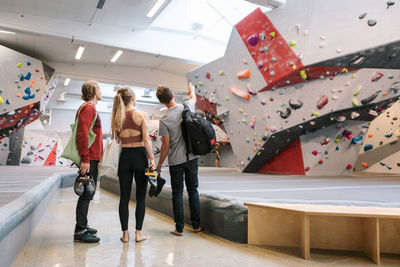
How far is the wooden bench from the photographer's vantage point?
2.07 meters

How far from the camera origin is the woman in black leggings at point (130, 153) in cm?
261

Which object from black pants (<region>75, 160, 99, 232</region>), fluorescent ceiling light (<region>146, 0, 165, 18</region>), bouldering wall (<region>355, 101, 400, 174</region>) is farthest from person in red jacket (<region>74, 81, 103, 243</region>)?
bouldering wall (<region>355, 101, 400, 174</region>)

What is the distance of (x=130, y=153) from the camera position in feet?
8.63

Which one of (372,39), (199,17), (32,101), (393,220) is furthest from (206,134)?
(32,101)

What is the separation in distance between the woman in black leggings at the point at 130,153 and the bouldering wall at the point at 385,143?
888cm

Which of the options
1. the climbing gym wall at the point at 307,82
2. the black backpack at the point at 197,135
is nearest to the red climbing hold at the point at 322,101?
the climbing gym wall at the point at 307,82

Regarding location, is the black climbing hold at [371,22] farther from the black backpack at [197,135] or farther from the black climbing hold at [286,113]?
the black backpack at [197,135]

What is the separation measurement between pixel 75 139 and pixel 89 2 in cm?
701

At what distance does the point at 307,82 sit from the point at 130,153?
15.0 ft

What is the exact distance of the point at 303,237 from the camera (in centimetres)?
216

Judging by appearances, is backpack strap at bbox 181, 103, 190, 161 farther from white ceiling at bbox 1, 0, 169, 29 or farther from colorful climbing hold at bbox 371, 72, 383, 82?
white ceiling at bbox 1, 0, 169, 29

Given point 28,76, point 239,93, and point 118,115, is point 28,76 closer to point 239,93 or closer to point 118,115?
point 239,93

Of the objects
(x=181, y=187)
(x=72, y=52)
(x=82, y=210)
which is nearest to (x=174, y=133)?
(x=181, y=187)

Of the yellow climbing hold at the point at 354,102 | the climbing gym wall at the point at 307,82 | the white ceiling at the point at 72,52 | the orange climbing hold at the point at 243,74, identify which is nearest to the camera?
the climbing gym wall at the point at 307,82
